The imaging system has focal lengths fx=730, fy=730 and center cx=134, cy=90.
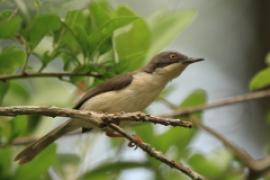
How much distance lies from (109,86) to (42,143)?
476 mm

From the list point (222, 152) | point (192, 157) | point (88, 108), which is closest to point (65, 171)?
point (88, 108)

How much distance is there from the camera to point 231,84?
6676mm

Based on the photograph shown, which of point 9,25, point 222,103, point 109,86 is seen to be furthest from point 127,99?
point 9,25

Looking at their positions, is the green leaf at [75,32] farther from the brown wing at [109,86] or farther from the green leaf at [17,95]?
the green leaf at [17,95]

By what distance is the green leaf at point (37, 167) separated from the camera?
3.25 metres

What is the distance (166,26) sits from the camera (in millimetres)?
3840

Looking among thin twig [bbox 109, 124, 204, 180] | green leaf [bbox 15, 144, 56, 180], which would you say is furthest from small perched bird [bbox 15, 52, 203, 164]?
thin twig [bbox 109, 124, 204, 180]

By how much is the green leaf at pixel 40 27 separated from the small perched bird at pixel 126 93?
22.6 inches

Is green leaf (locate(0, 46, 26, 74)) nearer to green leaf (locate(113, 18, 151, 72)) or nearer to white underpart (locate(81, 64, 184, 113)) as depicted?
green leaf (locate(113, 18, 151, 72))

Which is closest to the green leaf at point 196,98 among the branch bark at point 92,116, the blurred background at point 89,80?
the blurred background at point 89,80

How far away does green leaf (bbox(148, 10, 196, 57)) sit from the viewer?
3.77 metres

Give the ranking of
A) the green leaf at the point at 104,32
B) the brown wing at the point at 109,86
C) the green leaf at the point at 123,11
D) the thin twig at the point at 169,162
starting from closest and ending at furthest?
1. the thin twig at the point at 169,162
2. the green leaf at the point at 104,32
3. the green leaf at the point at 123,11
4. the brown wing at the point at 109,86

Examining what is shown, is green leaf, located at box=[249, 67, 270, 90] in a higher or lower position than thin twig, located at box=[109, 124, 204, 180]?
lower

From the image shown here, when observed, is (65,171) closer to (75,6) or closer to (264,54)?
(75,6)
